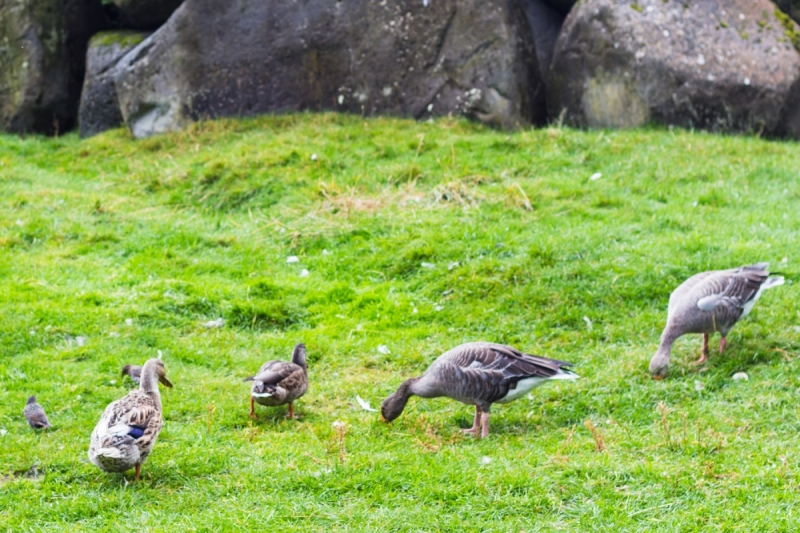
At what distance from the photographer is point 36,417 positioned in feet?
Result: 24.2

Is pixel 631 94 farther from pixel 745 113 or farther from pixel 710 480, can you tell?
pixel 710 480

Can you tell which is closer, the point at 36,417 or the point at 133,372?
the point at 36,417

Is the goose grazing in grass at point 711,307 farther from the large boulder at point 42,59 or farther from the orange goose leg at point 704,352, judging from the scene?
the large boulder at point 42,59

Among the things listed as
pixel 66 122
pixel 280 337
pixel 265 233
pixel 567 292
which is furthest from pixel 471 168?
pixel 66 122

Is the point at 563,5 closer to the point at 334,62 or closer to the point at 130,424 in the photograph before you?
the point at 334,62

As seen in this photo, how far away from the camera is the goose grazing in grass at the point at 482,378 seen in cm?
720

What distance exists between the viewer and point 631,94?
15516 millimetres

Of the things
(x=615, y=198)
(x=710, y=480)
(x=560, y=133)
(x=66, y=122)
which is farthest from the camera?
(x=66, y=122)

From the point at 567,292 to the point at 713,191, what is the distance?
3801 millimetres

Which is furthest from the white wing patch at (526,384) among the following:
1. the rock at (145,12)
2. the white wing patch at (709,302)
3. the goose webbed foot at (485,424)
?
→ the rock at (145,12)

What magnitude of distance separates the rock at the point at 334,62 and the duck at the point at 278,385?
909 cm

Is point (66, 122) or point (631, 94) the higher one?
point (631, 94)

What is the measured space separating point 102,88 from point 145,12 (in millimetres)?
1821

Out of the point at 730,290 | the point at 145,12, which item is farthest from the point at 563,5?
the point at 730,290
